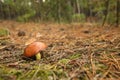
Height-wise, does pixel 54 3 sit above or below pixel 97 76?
above

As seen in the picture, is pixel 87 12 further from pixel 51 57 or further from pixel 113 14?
pixel 51 57

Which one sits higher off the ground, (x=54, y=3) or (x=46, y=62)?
(x=54, y=3)

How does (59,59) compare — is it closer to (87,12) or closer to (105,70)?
(105,70)

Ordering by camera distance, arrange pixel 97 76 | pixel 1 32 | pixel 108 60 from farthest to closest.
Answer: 1. pixel 1 32
2. pixel 108 60
3. pixel 97 76

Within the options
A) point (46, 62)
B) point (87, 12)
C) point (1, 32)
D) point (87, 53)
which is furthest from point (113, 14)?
point (87, 12)

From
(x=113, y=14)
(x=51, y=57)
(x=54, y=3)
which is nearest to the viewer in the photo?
(x=51, y=57)

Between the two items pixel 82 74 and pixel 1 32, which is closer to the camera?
pixel 82 74

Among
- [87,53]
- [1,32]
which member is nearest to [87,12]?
[1,32]

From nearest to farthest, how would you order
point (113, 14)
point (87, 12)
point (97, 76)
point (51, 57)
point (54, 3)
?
point (97, 76) < point (51, 57) < point (113, 14) < point (54, 3) < point (87, 12)

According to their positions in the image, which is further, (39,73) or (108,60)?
(108,60)
